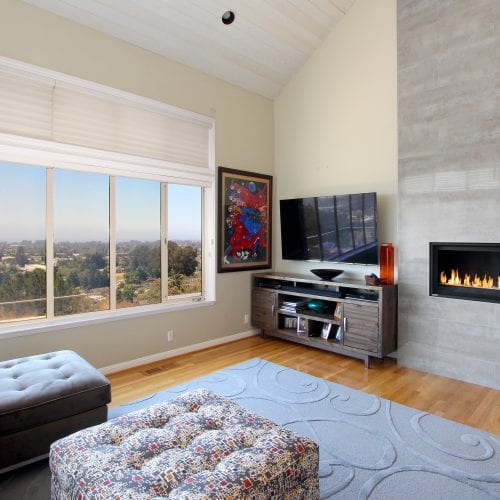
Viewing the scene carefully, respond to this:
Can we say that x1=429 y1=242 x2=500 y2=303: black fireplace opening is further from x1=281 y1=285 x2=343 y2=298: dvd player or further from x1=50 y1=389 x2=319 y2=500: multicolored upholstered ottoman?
x1=50 y1=389 x2=319 y2=500: multicolored upholstered ottoman

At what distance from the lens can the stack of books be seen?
432 cm

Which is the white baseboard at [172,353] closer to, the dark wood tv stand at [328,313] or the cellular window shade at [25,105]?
the dark wood tv stand at [328,313]

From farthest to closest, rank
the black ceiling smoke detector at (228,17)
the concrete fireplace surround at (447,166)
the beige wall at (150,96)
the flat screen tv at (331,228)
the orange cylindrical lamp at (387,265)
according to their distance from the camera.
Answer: the flat screen tv at (331,228) → the orange cylindrical lamp at (387,265) → the black ceiling smoke detector at (228,17) → the concrete fireplace surround at (447,166) → the beige wall at (150,96)

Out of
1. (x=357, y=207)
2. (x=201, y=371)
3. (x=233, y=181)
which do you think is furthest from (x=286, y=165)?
(x=201, y=371)

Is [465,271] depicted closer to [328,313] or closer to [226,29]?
[328,313]

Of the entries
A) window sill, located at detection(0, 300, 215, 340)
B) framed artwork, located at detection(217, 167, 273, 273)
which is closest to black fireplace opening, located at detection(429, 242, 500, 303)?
framed artwork, located at detection(217, 167, 273, 273)

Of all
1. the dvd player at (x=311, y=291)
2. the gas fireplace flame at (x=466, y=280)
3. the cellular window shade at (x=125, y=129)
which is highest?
the cellular window shade at (x=125, y=129)

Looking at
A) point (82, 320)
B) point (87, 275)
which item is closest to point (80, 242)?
point (87, 275)

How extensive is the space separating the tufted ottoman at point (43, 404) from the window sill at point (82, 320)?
614 millimetres

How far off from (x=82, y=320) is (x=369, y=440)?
2521 mm

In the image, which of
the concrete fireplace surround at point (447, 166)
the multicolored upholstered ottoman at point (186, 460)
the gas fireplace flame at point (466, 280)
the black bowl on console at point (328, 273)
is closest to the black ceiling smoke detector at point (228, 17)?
the concrete fireplace surround at point (447, 166)

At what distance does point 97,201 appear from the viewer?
11.7 ft

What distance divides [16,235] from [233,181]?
2.36 meters

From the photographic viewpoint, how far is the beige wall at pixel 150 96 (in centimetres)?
306
